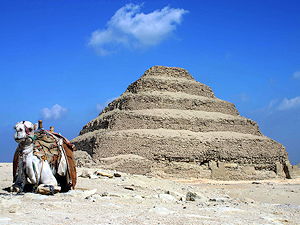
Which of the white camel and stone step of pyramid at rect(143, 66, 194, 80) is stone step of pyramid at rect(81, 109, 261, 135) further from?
→ the white camel

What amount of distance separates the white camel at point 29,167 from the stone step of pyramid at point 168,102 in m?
24.9

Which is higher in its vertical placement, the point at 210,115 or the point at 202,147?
the point at 210,115

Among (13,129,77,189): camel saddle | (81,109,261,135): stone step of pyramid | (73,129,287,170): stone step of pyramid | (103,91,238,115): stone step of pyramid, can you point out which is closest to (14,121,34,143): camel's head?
(13,129,77,189): camel saddle

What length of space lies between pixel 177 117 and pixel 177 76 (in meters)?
7.66

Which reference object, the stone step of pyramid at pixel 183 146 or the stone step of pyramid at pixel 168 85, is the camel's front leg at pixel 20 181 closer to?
the stone step of pyramid at pixel 183 146

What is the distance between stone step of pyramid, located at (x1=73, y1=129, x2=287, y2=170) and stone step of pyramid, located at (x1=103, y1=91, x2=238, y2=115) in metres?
3.29

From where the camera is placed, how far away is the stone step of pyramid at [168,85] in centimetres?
3692

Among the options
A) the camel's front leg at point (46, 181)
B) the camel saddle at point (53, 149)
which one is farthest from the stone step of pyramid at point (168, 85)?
the camel's front leg at point (46, 181)

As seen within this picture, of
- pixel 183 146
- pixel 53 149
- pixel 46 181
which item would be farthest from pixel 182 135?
pixel 46 181

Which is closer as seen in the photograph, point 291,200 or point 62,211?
point 62,211

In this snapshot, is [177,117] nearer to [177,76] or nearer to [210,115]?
[210,115]

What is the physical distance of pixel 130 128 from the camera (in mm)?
31656

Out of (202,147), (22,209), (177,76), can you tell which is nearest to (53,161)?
(22,209)

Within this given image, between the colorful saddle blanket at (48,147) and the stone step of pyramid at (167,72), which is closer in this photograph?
the colorful saddle blanket at (48,147)
